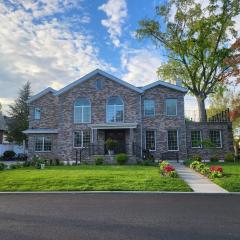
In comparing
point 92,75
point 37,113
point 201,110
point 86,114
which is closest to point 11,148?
point 37,113

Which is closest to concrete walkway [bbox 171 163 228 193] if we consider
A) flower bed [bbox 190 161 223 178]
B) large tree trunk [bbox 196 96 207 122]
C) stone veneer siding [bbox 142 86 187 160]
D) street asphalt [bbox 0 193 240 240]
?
flower bed [bbox 190 161 223 178]

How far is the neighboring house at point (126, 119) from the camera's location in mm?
30109

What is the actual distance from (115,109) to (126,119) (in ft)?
4.53

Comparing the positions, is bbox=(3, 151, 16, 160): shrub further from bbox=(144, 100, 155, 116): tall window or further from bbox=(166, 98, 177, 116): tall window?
bbox=(166, 98, 177, 116): tall window

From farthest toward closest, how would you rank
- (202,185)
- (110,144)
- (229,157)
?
(229,157) → (110,144) → (202,185)

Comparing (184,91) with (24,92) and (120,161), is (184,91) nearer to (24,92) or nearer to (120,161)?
(120,161)

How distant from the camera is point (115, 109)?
30.4 meters

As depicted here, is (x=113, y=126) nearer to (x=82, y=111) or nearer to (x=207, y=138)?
(x=82, y=111)

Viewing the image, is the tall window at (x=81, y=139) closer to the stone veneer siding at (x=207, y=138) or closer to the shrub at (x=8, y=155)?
the stone veneer siding at (x=207, y=138)

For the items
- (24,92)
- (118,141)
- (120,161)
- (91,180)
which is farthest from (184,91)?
(24,92)

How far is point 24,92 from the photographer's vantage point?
2331 inches

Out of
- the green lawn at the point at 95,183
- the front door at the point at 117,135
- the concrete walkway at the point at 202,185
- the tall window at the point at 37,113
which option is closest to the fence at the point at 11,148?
the tall window at the point at 37,113

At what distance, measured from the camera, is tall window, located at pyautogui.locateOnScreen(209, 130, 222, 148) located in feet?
101

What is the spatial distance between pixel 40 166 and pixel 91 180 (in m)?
8.90
